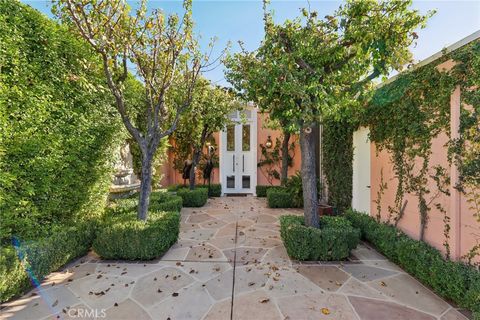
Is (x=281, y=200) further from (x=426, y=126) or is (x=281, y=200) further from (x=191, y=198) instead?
(x=426, y=126)

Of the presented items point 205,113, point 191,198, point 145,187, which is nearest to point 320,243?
point 145,187

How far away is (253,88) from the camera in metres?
4.16

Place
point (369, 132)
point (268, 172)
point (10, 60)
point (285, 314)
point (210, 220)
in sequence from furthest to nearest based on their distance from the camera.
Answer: point (268, 172), point (210, 220), point (369, 132), point (10, 60), point (285, 314)

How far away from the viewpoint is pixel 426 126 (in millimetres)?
3492

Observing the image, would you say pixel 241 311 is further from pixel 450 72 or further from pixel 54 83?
pixel 54 83

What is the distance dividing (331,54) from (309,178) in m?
2.20

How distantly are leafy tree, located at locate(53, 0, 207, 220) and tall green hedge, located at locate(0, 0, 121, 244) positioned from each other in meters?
0.43

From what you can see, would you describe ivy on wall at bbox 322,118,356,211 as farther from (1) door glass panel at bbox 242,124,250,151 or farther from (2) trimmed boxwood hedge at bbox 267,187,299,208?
Result: (1) door glass panel at bbox 242,124,250,151

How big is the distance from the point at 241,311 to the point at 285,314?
0.51 meters

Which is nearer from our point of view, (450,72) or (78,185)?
(450,72)

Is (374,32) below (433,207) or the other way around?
the other way around

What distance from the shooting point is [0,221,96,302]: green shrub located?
274cm

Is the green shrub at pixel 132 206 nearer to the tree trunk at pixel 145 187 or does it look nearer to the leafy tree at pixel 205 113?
the tree trunk at pixel 145 187

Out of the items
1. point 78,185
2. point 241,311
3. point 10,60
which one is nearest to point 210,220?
point 78,185
